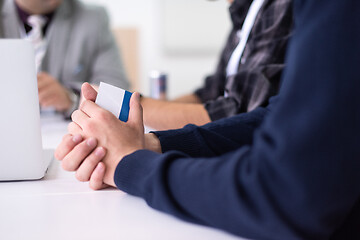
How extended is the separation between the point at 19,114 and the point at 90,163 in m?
0.14

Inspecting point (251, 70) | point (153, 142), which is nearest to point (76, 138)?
point (153, 142)

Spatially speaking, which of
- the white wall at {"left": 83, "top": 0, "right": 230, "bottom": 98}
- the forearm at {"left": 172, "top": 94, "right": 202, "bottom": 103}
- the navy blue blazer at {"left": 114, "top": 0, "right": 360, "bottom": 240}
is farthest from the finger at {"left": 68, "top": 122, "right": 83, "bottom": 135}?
the white wall at {"left": 83, "top": 0, "right": 230, "bottom": 98}

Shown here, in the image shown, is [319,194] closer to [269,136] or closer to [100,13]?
[269,136]

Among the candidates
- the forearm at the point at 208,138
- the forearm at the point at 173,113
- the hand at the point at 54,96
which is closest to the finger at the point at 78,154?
the forearm at the point at 208,138

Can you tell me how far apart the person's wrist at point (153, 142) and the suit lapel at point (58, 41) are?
1149 millimetres

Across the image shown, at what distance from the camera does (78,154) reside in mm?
489

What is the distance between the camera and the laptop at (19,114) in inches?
19.4

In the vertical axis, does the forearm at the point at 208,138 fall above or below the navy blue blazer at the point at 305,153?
below

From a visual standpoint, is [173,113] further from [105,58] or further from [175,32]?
[175,32]

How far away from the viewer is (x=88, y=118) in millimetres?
507

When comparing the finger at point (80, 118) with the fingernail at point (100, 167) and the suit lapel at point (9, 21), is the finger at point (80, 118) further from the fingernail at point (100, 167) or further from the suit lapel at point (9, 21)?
the suit lapel at point (9, 21)

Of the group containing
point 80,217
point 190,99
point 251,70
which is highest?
point 251,70

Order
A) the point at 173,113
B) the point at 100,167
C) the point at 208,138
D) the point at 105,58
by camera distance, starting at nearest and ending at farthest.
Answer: the point at 100,167 → the point at 208,138 → the point at 173,113 → the point at 105,58

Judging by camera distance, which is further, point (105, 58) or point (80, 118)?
point (105, 58)
